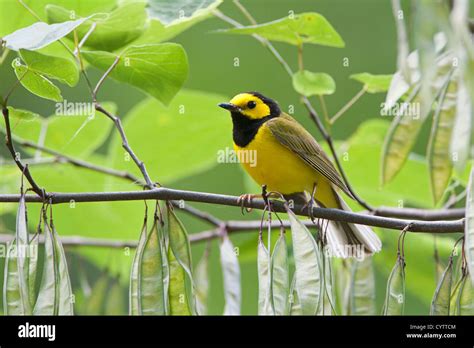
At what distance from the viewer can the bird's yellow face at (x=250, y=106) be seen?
243 centimetres

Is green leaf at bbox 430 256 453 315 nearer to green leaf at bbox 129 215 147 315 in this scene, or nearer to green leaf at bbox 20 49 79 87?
green leaf at bbox 129 215 147 315

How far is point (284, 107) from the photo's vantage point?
126 inches

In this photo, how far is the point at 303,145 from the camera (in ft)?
7.57

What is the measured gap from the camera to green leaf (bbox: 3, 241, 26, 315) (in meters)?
1.21

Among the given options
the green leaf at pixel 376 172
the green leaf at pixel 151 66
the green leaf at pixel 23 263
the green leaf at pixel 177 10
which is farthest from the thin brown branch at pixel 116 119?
the green leaf at pixel 376 172

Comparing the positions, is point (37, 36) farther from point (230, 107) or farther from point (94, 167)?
point (230, 107)

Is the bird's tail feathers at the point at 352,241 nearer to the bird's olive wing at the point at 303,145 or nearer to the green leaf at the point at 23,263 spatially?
the bird's olive wing at the point at 303,145

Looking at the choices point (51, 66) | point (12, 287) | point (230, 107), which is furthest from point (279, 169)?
point (12, 287)

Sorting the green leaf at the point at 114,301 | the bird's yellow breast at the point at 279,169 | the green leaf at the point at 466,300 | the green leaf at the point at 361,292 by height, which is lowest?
the green leaf at the point at 114,301

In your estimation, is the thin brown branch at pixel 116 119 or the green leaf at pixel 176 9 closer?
the thin brown branch at pixel 116 119

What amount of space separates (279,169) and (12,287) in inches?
47.0

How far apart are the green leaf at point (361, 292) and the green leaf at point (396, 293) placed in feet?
1.42

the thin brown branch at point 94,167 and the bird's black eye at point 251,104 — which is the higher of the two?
the bird's black eye at point 251,104
